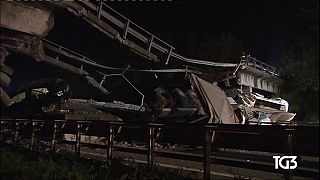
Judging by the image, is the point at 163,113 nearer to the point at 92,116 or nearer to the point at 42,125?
the point at 92,116

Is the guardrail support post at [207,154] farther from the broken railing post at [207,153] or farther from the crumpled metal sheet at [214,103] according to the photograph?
the crumpled metal sheet at [214,103]

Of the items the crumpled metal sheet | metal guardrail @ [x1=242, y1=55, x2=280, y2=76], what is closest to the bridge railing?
metal guardrail @ [x1=242, y1=55, x2=280, y2=76]

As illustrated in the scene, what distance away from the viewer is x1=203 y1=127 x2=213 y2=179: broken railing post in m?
5.62

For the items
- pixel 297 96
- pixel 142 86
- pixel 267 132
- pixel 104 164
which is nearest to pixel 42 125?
pixel 104 164

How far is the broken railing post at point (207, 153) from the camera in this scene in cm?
562

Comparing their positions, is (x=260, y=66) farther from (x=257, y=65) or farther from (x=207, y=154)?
(x=207, y=154)

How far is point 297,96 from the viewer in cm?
2866

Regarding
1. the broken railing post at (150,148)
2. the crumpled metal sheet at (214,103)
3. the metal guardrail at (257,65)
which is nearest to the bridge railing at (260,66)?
the metal guardrail at (257,65)

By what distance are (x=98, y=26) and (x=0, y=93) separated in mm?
8584

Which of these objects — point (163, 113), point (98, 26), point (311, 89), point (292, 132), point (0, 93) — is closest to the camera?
point (292, 132)

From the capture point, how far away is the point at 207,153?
18.8ft

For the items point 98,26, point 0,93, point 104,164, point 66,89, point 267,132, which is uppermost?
point 98,26

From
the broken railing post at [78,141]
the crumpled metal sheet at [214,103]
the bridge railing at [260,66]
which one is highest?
the bridge railing at [260,66]

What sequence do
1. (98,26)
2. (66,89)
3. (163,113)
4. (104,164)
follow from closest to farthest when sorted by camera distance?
1. (104,164)
2. (98,26)
3. (163,113)
4. (66,89)
